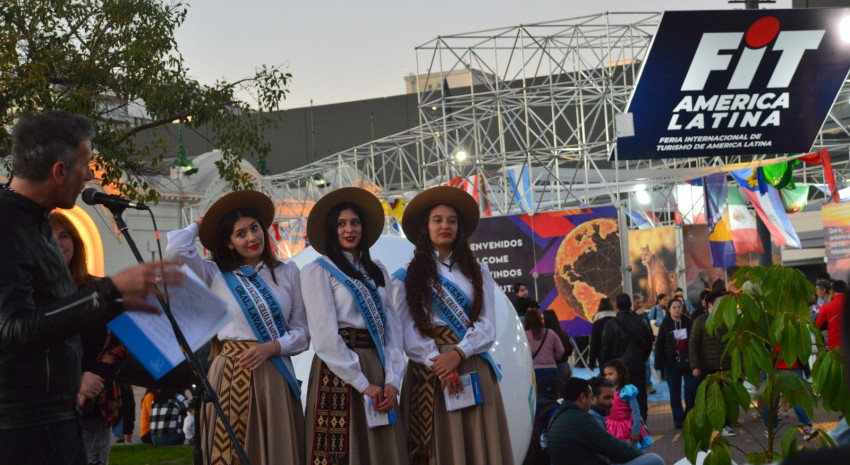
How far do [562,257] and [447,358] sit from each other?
893cm

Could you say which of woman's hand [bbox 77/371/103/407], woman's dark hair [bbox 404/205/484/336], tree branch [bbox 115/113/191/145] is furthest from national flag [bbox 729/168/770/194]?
woman's hand [bbox 77/371/103/407]

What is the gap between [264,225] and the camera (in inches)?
219

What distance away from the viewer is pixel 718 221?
1877 centimetres

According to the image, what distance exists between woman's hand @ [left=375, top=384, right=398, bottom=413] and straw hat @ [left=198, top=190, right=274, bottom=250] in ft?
3.66

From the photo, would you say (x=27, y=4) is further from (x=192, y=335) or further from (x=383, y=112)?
(x=383, y=112)

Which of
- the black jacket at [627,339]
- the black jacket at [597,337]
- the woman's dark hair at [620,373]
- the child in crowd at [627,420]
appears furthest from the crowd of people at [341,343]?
the black jacket at [597,337]

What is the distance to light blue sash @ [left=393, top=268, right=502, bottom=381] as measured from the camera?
213 inches

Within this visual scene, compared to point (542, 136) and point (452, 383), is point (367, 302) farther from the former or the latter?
point (542, 136)

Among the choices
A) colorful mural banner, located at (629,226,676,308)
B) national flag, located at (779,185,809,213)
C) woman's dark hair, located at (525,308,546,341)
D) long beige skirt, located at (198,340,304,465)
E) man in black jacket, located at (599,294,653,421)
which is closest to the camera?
long beige skirt, located at (198,340,304,465)

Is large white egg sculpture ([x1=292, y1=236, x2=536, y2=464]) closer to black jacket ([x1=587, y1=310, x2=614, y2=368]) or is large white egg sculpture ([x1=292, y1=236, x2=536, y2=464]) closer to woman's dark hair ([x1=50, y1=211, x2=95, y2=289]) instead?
woman's dark hair ([x1=50, y1=211, x2=95, y2=289])

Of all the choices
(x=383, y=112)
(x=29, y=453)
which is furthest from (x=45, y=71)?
(x=383, y=112)

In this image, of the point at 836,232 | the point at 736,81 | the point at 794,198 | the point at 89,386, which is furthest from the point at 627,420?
the point at 794,198

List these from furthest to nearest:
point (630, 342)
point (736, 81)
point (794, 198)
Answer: point (794, 198)
point (736, 81)
point (630, 342)

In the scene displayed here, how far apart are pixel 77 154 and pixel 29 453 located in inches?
30.6
